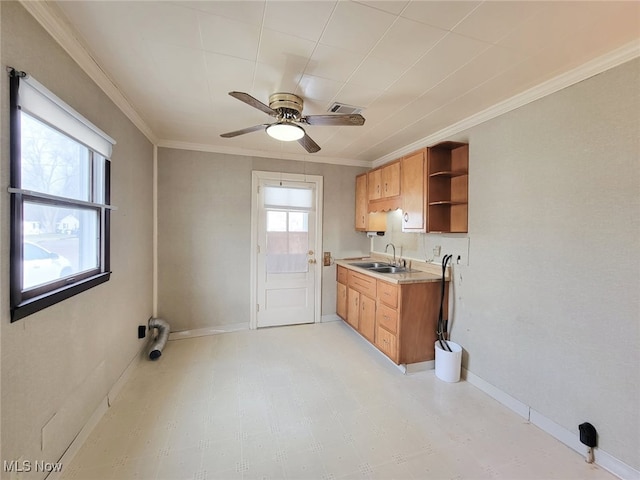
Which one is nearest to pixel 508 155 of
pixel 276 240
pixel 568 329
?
pixel 568 329

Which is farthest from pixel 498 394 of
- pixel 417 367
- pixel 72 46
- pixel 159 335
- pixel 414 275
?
pixel 72 46

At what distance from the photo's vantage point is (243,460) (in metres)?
1.66

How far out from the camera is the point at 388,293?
2889 mm

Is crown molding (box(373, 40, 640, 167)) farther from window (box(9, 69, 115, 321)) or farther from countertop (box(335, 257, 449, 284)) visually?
window (box(9, 69, 115, 321))

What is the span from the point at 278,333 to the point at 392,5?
11.5ft

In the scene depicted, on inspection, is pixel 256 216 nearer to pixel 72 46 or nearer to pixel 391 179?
pixel 391 179

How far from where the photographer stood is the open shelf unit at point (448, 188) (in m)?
2.69

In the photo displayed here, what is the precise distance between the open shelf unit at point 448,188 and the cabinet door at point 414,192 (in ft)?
0.23

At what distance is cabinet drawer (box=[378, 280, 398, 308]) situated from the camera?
277 cm

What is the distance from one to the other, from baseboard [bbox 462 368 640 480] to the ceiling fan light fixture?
2.67 metres

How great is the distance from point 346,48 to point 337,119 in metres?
0.46

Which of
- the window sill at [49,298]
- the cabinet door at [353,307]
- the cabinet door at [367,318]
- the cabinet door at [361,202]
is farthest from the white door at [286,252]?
the window sill at [49,298]

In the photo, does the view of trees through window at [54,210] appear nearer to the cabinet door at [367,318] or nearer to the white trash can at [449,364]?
the cabinet door at [367,318]

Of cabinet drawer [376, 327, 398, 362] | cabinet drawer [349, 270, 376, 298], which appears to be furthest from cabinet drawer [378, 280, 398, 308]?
cabinet drawer [376, 327, 398, 362]
